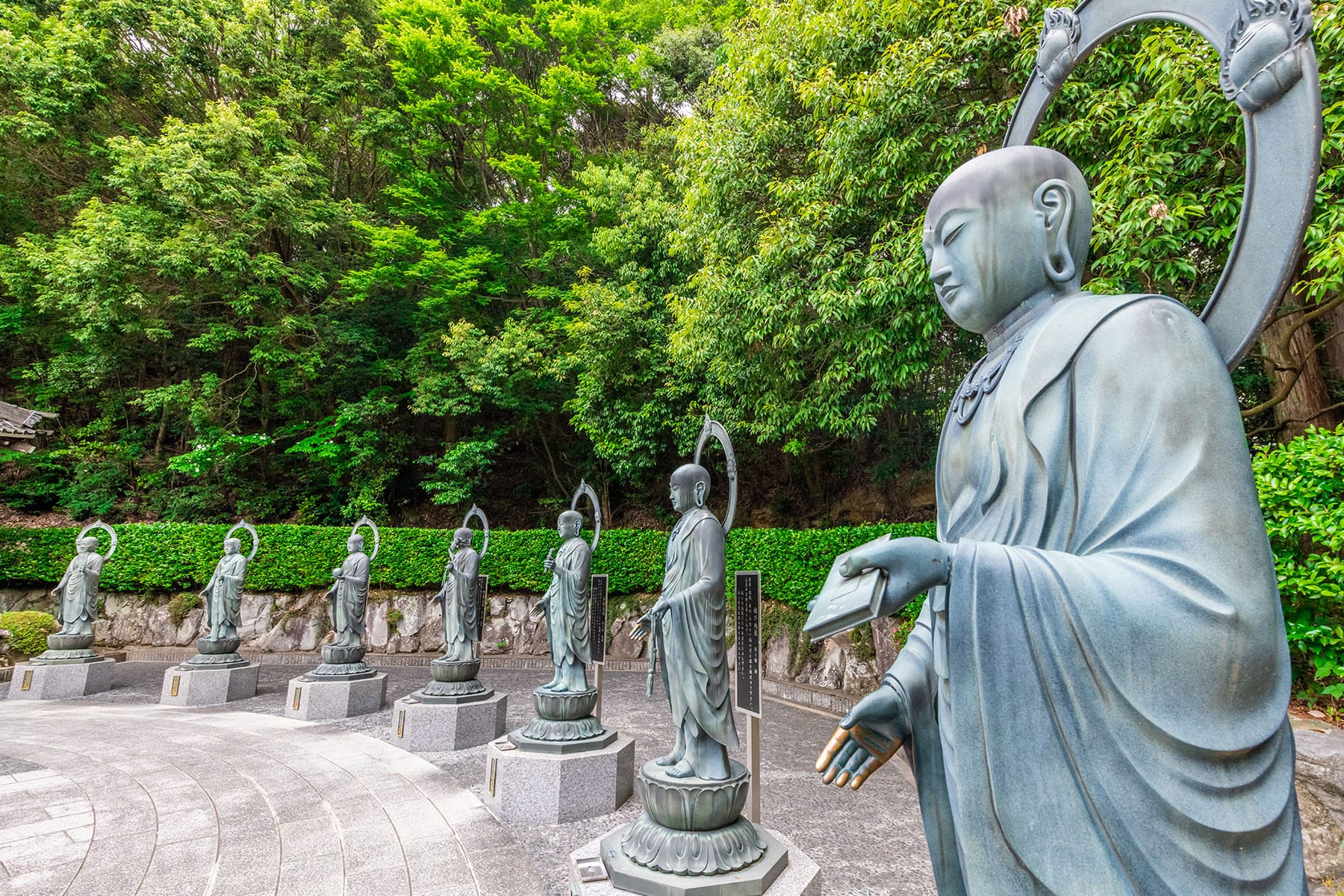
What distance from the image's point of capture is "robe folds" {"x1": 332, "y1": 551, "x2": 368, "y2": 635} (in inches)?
372

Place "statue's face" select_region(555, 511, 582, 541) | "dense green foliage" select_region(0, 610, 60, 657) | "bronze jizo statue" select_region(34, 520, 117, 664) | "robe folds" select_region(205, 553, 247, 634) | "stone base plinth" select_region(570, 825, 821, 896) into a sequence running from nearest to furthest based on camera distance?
"stone base plinth" select_region(570, 825, 821, 896) → "statue's face" select_region(555, 511, 582, 541) → "robe folds" select_region(205, 553, 247, 634) → "bronze jizo statue" select_region(34, 520, 117, 664) → "dense green foliage" select_region(0, 610, 60, 657)

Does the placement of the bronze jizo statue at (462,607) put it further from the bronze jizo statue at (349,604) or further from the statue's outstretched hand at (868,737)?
the statue's outstretched hand at (868,737)

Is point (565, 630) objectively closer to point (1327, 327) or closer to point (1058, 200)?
point (1058, 200)

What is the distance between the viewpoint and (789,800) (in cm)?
585

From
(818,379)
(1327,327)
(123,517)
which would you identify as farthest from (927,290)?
(123,517)

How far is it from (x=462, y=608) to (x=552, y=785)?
134 inches

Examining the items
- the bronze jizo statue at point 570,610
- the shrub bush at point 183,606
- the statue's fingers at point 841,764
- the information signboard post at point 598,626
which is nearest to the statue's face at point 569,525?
the bronze jizo statue at point 570,610

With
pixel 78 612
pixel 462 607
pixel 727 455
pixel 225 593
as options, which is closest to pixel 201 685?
pixel 225 593

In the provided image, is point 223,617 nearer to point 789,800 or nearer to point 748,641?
point 789,800

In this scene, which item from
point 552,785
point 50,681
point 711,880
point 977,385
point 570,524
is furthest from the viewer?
point 50,681

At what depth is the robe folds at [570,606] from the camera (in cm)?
639

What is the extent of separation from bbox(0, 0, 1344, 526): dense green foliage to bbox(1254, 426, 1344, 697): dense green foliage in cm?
436

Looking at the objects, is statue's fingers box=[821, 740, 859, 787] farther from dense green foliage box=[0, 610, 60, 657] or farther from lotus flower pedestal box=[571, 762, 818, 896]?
dense green foliage box=[0, 610, 60, 657]

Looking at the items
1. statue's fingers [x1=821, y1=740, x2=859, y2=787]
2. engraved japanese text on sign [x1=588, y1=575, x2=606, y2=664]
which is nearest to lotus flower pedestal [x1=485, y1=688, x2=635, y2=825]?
engraved japanese text on sign [x1=588, y1=575, x2=606, y2=664]
